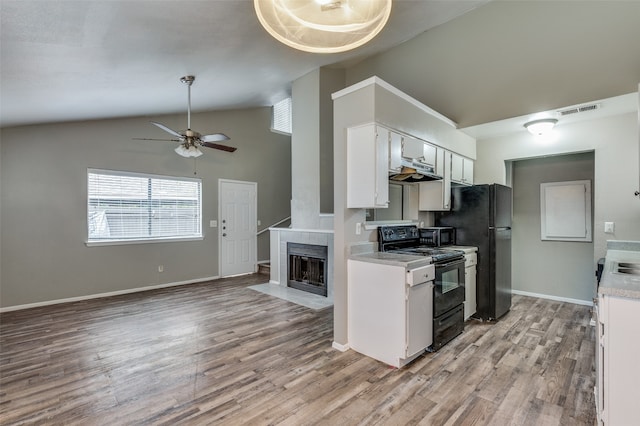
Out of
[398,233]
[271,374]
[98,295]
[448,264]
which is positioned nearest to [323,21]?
[398,233]

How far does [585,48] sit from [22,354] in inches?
248

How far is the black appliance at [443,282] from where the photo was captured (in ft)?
9.60

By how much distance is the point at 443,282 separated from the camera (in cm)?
303

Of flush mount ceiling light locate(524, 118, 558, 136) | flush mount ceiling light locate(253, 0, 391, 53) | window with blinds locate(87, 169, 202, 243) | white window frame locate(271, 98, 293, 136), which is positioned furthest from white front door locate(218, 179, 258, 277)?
flush mount ceiling light locate(524, 118, 558, 136)

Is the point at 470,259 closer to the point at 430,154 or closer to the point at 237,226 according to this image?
the point at 430,154

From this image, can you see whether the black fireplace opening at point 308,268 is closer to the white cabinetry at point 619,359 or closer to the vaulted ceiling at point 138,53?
the vaulted ceiling at point 138,53

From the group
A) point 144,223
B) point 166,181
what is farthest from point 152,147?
point 144,223

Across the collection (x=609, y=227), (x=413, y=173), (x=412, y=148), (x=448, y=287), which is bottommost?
(x=448, y=287)

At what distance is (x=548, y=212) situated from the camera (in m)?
4.70

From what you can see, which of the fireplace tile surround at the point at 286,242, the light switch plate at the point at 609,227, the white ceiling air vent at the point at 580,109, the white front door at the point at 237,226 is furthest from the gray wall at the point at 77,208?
the light switch plate at the point at 609,227

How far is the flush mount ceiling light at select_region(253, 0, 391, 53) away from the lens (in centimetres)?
189

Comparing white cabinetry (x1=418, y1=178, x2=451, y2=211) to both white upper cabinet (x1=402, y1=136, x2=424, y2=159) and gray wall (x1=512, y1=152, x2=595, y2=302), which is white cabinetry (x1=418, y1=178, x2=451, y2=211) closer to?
white upper cabinet (x1=402, y1=136, x2=424, y2=159)

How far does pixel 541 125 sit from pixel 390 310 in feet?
10.4

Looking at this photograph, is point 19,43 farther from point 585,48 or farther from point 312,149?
point 585,48
